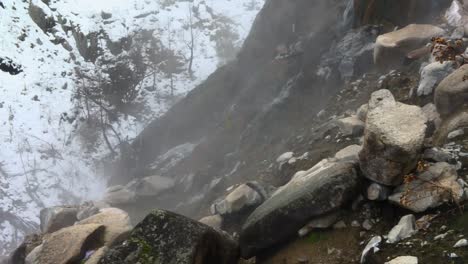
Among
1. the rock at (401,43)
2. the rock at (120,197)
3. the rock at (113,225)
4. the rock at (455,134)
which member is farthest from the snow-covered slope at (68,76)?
the rock at (455,134)

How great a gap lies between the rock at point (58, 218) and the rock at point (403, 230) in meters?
7.73

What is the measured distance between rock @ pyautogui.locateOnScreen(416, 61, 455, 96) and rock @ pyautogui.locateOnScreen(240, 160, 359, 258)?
2401 millimetres

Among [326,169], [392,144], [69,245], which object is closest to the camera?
[392,144]

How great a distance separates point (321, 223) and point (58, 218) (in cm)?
694

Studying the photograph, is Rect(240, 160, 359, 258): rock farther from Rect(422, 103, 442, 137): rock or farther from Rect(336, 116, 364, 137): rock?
Rect(336, 116, 364, 137): rock

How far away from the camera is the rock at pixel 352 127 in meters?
6.55

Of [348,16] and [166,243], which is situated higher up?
[348,16]

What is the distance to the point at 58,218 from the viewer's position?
29.8 feet

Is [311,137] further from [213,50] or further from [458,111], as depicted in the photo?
[213,50]

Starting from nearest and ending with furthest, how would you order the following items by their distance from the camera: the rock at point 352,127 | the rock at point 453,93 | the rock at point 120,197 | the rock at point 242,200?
the rock at point 453,93
the rock at point 242,200
the rock at point 352,127
the rock at point 120,197

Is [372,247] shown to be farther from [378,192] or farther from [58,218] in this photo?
[58,218]

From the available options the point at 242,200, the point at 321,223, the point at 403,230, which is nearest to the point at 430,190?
the point at 403,230

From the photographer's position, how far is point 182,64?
22922 millimetres

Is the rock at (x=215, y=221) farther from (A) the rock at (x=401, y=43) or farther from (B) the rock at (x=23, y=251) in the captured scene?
(A) the rock at (x=401, y=43)
